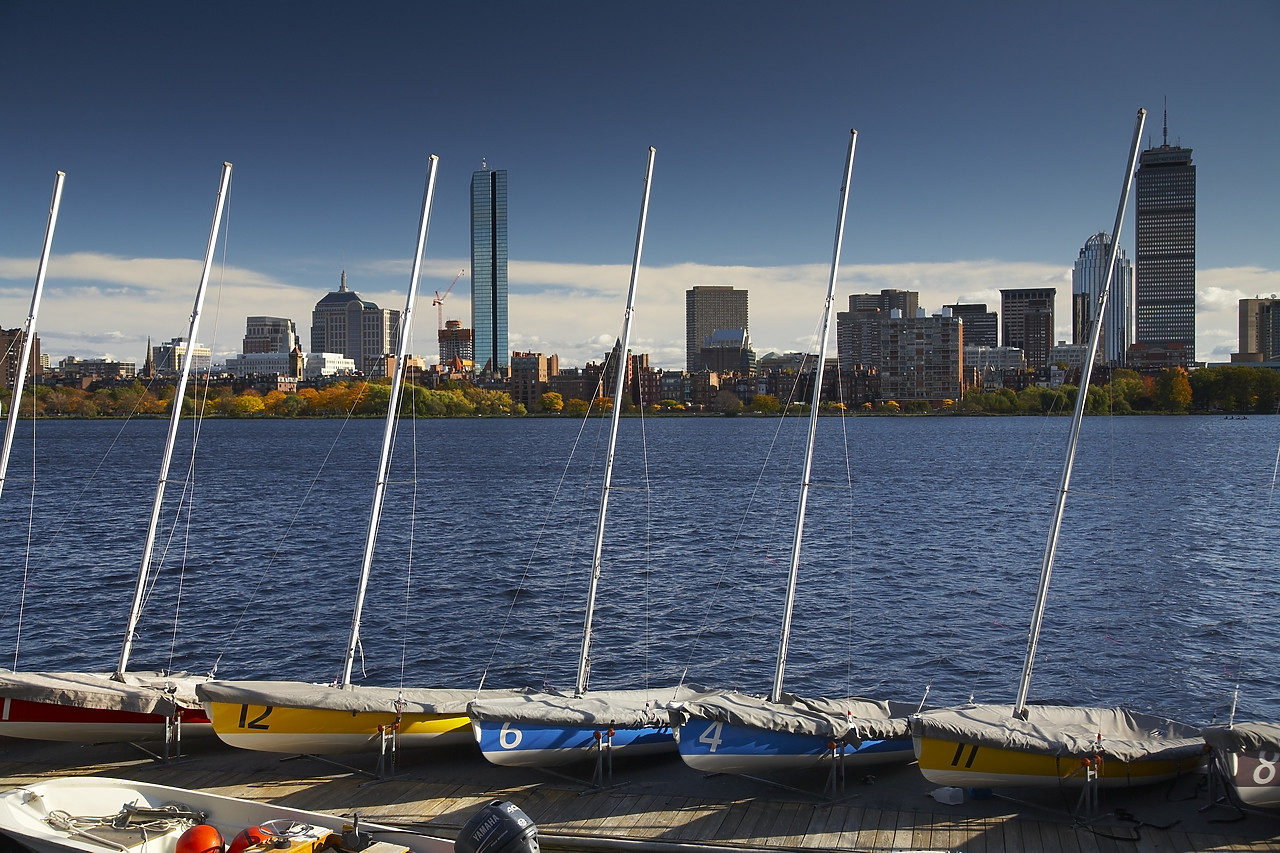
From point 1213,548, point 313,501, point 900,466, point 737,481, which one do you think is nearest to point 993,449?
point 900,466

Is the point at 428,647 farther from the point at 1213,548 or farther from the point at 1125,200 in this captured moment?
the point at 1213,548

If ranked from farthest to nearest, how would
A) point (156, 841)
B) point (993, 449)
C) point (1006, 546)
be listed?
point (993, 449)
point (1006, 546)
point (156, 841)

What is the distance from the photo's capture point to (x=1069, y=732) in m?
14.9

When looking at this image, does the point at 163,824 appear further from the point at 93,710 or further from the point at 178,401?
the point at 178,401

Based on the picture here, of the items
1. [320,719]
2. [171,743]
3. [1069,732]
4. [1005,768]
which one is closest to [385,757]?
[320,719]

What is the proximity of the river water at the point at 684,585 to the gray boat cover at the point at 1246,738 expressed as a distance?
795 cm

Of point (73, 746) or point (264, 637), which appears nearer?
point (73, 746)

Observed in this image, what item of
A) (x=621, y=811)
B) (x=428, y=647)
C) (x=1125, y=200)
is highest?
(x=1125, y=200)

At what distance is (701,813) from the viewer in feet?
46.0

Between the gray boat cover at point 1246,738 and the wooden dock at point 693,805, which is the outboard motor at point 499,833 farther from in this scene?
the gray boat cover at point 1246,738

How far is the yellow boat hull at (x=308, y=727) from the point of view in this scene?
15.6 metres

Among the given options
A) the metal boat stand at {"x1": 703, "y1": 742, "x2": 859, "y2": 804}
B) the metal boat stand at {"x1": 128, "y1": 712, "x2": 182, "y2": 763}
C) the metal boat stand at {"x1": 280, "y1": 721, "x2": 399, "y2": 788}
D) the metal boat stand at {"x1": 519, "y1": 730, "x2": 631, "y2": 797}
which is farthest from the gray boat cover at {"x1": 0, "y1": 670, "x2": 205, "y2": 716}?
the metal boat stand at {"x1": 703, "y1": 742, "x2": 859, "y2": 804}

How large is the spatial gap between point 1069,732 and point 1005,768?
5.19 ft

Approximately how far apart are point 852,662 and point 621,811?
16.2 meters
